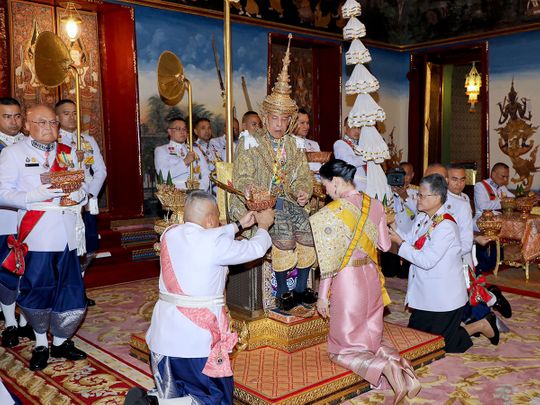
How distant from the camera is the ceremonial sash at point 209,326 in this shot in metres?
3.37

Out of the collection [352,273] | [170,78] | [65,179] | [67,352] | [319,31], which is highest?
[319,31]

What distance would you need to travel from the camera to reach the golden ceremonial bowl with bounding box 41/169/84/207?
452 cm

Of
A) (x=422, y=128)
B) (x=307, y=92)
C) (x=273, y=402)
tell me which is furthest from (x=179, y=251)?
(x=422, y=128)

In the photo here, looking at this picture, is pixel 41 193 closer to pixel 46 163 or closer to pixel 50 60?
pixel 46 163

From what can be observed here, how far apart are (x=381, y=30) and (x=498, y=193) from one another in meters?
5.78

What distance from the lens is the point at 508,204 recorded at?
8.22 meters

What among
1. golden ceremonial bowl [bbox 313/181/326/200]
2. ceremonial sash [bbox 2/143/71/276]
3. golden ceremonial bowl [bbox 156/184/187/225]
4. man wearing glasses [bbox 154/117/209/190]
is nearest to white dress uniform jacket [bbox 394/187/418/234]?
golden ceremonial bowl [bbox 313/181/326/200]

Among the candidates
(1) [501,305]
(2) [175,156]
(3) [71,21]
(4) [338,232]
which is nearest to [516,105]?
(1) [501,305]

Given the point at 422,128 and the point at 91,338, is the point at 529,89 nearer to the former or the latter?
the point at 422,128

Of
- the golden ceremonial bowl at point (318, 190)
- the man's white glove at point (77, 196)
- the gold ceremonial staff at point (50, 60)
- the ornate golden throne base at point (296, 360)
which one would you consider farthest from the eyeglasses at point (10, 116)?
the golden ceremonial bowl at point (318, 190)

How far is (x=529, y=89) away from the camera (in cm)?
1141

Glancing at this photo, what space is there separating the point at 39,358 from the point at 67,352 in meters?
0.25

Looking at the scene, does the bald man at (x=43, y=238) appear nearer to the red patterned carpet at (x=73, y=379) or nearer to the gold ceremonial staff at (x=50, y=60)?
the red patterned carpet at (x=73, y=379)

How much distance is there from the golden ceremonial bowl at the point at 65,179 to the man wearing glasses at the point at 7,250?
1.13 metres
